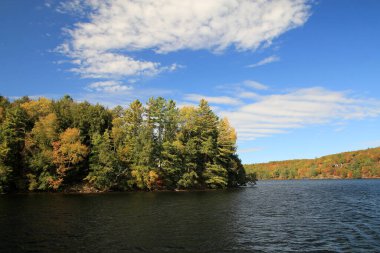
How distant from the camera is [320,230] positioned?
31406 millimetres

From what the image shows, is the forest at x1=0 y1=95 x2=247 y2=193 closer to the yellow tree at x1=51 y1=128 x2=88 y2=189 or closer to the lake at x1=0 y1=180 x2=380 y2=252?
the yellow tree at x1=51 y1=128 x2=88 y2=189

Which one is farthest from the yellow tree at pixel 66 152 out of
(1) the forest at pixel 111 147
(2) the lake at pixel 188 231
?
(2) the lake at pixel 188 231

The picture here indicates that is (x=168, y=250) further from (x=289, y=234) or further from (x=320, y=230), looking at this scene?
(x=320, y=230)

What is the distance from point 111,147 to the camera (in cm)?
9006

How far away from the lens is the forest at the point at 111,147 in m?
81.4

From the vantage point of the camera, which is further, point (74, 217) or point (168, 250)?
point (74, 217)

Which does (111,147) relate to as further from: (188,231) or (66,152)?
(188,231)

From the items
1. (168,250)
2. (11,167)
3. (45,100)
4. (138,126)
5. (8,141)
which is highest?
(45,100)

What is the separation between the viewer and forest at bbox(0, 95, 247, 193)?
8144 centimetres

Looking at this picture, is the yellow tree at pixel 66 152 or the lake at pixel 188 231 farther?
the yellow tree at pixel 66 152

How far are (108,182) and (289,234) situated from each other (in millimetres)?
64484

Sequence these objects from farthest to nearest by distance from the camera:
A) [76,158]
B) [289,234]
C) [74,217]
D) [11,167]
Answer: [76,158], [11,167], [74,217], [289,234]

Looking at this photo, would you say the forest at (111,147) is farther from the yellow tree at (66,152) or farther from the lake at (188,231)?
the lake at (188,231)

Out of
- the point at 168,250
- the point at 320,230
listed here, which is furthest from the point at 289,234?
the point at 168,250
